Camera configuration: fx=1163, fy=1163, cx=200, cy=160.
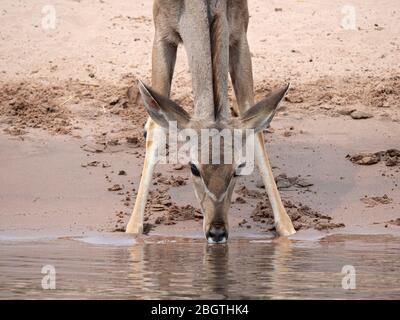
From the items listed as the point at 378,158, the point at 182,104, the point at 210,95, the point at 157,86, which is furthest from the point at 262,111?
the point at 182,104

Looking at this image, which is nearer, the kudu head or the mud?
the kudu head

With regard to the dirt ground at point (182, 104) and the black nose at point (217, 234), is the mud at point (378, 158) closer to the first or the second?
the dirt ground at point (182, 104)

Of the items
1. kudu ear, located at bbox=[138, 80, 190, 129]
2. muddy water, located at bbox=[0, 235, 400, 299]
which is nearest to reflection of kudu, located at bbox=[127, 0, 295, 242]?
kudu ear, located at bbox=[138, 80, 190, 129]

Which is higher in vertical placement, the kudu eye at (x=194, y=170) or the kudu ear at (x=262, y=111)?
the kudu ear at (x=262, y=111)

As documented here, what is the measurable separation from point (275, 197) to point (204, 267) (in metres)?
2.16

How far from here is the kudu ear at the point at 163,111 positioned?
9461mm

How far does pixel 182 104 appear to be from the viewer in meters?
13.6

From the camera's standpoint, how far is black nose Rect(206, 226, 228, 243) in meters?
9.23

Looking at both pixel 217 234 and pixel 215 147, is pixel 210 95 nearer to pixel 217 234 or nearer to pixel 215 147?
pixel 215 147

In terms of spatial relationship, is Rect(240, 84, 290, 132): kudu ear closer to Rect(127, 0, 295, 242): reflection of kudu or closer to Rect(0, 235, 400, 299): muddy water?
Rect(127, 0, 295, 242): reflection of kudu

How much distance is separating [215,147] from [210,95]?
661mm

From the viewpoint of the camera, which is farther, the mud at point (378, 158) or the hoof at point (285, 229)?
the mud at point (378, 158)

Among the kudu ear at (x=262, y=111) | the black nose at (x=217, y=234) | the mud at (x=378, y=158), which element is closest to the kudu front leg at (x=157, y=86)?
the kudu ear at (x=262, y=111)
